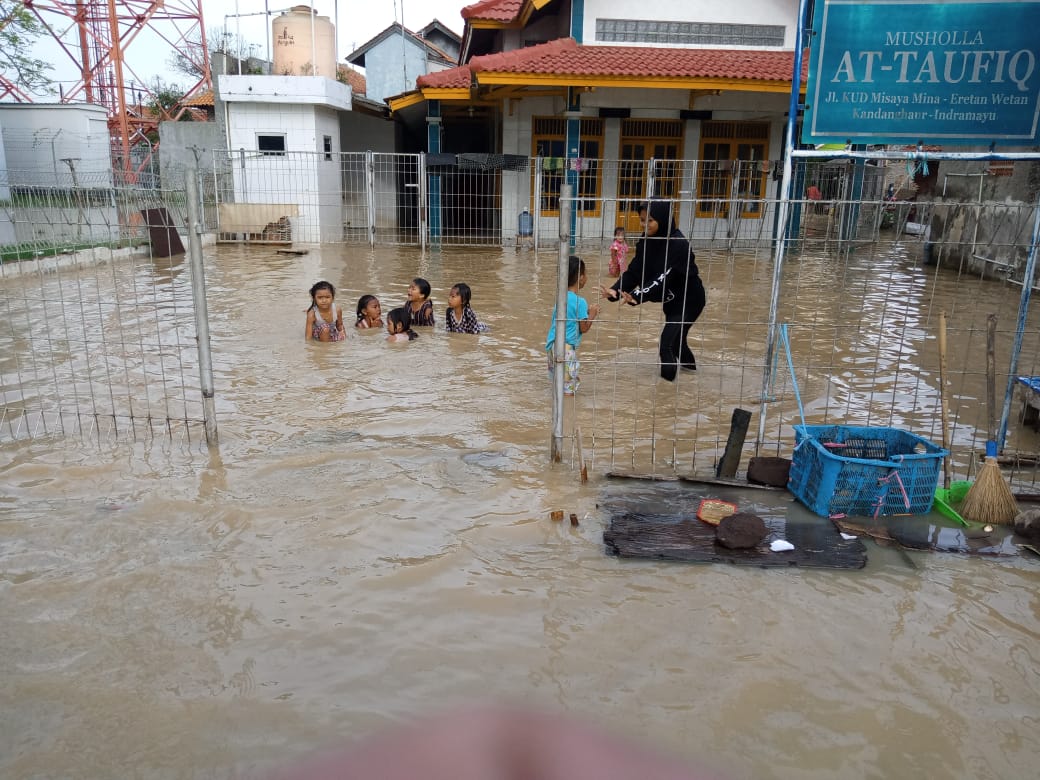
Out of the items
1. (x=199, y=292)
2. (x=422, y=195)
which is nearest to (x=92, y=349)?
(x=199, y=292)

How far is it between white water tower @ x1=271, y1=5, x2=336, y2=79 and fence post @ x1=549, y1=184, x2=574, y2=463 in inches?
755

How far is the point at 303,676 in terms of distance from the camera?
324cm

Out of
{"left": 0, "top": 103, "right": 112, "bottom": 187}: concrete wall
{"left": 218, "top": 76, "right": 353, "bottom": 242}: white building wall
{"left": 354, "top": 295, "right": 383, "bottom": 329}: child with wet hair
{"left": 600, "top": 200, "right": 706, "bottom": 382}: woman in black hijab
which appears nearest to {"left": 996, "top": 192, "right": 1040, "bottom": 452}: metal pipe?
{"left": 600, "top": 200, "right": 706, "bottom": 382}: woman in black hijab

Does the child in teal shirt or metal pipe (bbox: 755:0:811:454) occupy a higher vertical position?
metal pipe (bbox: 755:0:811:454)

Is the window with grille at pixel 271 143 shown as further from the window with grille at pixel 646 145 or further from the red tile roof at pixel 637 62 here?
the window with grille at pixel 646 145

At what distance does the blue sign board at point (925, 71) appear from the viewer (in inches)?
194

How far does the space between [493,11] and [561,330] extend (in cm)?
1798

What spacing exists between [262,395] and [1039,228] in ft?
19.4

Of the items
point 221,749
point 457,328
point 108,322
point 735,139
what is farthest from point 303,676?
point 735,139

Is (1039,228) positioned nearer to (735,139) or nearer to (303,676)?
(303,676)

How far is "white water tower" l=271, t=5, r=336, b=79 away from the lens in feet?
71.8

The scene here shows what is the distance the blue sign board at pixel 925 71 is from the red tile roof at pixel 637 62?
479 inches

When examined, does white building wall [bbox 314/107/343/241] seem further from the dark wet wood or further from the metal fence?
the dark wet wood

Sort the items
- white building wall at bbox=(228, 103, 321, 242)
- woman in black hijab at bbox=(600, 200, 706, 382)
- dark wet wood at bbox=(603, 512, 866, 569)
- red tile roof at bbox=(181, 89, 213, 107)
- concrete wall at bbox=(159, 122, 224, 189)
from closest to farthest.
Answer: dark wet wood at bbox=(603, 512, 866, 569) → woman in black hijab at bbox=(600, 200, 706, 382) → white building wall at bbox=(228, 103, 321, 242) → concrete wall at bbox=(159, 122, 224, 189) → red tile roof at bbox=(181, 89, 213, 107)
